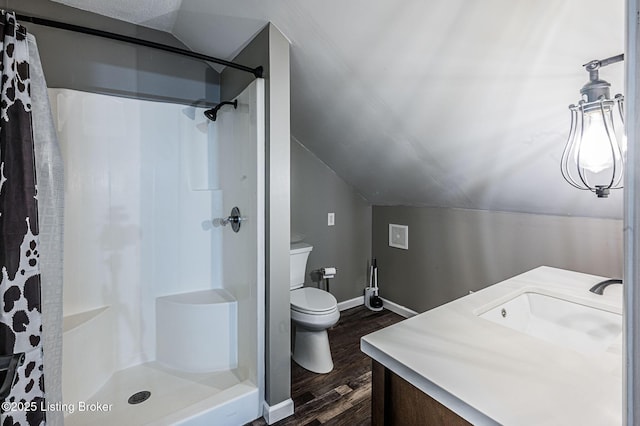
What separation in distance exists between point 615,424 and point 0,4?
2.87 meters

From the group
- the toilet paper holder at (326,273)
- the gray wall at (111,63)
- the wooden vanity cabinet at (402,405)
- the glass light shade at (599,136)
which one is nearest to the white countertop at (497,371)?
the wooden vanity cabinet at (402,405)

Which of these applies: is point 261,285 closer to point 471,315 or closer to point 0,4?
point 471,315

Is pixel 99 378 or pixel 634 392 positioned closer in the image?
pixel 634 392

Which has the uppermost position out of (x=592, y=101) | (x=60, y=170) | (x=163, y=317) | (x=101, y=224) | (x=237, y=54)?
(x=237, y=54)

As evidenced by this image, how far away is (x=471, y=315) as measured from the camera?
96 centimetres

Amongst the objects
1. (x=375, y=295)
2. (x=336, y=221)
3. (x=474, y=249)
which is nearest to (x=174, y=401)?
(x=336, y=221)

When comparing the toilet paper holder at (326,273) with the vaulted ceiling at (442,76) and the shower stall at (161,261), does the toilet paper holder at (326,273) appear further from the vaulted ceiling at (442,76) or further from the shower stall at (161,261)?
Result: the vaulted ceiling at (442,76)

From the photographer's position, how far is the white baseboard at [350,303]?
2.91m

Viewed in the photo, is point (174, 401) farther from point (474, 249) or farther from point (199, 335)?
point (474, 249)

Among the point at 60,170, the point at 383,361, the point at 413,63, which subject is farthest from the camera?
the point at 413,63

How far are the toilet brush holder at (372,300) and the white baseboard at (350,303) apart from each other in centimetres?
6

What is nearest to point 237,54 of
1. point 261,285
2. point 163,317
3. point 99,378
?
point 261,285

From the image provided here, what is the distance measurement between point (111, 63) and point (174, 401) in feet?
6.79

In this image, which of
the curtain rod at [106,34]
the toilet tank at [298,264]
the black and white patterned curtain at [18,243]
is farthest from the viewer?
the toilet tank at [298,264]
